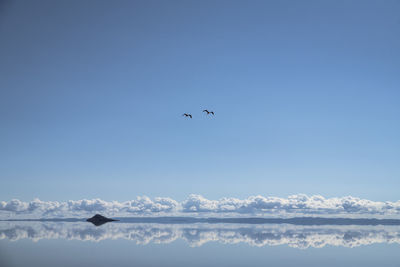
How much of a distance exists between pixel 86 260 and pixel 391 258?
129 ft

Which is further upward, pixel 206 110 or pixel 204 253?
pixel 206 110

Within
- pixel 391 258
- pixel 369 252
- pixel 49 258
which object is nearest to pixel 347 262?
pixel 391 258

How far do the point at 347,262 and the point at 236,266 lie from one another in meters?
14.3

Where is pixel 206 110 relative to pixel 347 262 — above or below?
above

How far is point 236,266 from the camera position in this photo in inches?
1547

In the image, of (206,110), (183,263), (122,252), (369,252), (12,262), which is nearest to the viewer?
(12,262)

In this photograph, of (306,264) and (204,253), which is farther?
(204,253)

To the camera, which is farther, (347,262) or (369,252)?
(369,252)

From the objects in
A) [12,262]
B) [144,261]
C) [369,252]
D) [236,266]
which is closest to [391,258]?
[369,252]

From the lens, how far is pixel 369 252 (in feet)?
177

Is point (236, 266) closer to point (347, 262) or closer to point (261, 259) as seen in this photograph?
point (261, 259)

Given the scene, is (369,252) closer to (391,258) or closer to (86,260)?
(391,258)

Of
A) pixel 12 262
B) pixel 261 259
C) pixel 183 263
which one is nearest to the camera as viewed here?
pixel 12 262

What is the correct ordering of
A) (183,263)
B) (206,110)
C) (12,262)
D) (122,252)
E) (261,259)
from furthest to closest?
(206,110)
(122,252)
(261,259)
(183,263)
(12,262)
